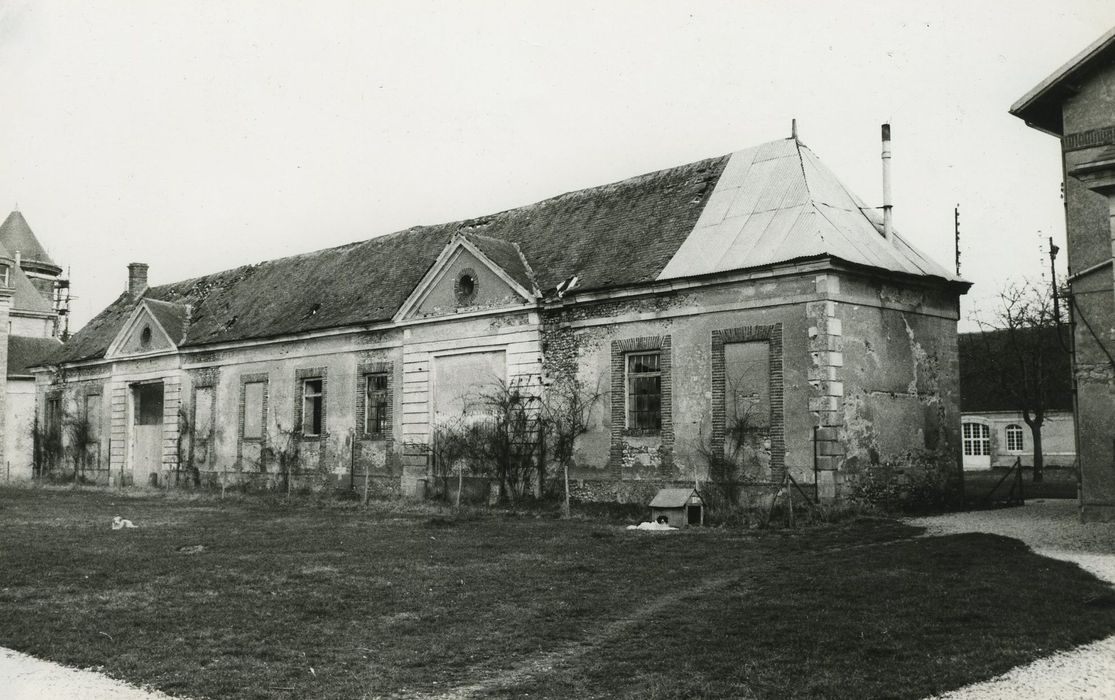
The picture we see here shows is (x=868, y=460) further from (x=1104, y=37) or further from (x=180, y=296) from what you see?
(x=180, y=296)

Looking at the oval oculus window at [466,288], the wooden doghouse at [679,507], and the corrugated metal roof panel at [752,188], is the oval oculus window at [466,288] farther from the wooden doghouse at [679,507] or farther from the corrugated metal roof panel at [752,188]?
the wooden doghouse at [679,507]

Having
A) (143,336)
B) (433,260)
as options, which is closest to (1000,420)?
(433,260)

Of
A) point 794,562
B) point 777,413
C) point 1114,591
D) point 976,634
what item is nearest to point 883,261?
point 777,413

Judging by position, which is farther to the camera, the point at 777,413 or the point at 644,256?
the point at 644,256

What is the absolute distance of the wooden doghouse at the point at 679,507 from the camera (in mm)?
17438

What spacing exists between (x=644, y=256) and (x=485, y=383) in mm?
4881

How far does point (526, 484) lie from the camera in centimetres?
2122

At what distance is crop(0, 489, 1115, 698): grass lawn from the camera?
6867mm

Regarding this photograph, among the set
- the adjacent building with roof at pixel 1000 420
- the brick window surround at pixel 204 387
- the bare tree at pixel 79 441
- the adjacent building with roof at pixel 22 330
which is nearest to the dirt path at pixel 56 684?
the brick window surround at pixel 204 387

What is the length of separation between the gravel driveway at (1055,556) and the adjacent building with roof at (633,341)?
7.26ft

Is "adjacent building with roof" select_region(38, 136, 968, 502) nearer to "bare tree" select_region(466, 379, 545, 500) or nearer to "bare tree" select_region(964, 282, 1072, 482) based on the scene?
"bare tree" select_region(466, 379, 545, 500)

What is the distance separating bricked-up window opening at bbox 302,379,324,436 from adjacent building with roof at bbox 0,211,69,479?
16.9m

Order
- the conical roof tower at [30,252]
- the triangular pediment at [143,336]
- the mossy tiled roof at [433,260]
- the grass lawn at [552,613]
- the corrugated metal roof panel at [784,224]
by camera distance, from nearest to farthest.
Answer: the grass lawn at [552,613] < the corrugated metal roof panel at [784,224] < the mossy tiled roof at [433,260] < the triangular pediment at [143,336] < the conical roof tower at [30,252]

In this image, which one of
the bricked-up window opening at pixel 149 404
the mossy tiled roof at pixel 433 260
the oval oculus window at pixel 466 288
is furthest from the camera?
the bricked-up window opening at pixel 149 404
